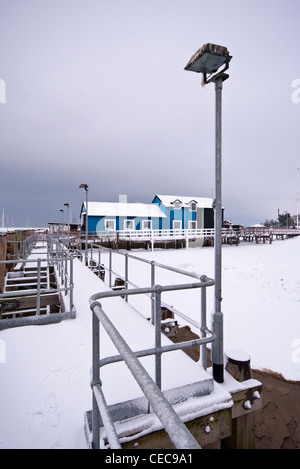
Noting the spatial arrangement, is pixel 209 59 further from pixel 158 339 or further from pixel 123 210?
pixel 123 210

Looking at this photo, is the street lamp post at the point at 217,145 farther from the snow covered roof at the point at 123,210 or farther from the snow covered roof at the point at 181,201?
the snow covered roof at the point at 181,201

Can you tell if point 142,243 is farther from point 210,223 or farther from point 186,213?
point 210,223

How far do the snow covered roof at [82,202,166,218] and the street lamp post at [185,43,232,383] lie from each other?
3125 cm

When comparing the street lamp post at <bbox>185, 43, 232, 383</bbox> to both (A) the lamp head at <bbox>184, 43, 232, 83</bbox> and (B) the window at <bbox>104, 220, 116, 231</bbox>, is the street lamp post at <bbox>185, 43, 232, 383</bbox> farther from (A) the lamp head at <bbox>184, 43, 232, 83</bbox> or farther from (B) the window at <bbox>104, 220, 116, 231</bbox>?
(B) the window at <bbox>104, 220, 116, 231</bbox>

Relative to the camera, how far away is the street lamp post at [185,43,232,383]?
3023mm

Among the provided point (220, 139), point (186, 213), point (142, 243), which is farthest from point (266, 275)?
point (186, 213)

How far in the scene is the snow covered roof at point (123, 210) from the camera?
3441 cm

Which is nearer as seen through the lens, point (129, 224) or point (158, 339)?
point (158, 339)

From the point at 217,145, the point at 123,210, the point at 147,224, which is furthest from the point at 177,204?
the point at 217,145

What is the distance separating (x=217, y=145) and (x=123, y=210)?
33.2 metres

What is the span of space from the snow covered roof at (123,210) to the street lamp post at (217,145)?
3125cm

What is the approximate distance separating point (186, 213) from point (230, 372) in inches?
1413

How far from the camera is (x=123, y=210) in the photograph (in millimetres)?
36031

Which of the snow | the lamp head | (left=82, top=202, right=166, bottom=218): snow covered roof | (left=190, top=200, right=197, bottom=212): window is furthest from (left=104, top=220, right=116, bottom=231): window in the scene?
the lamp head
